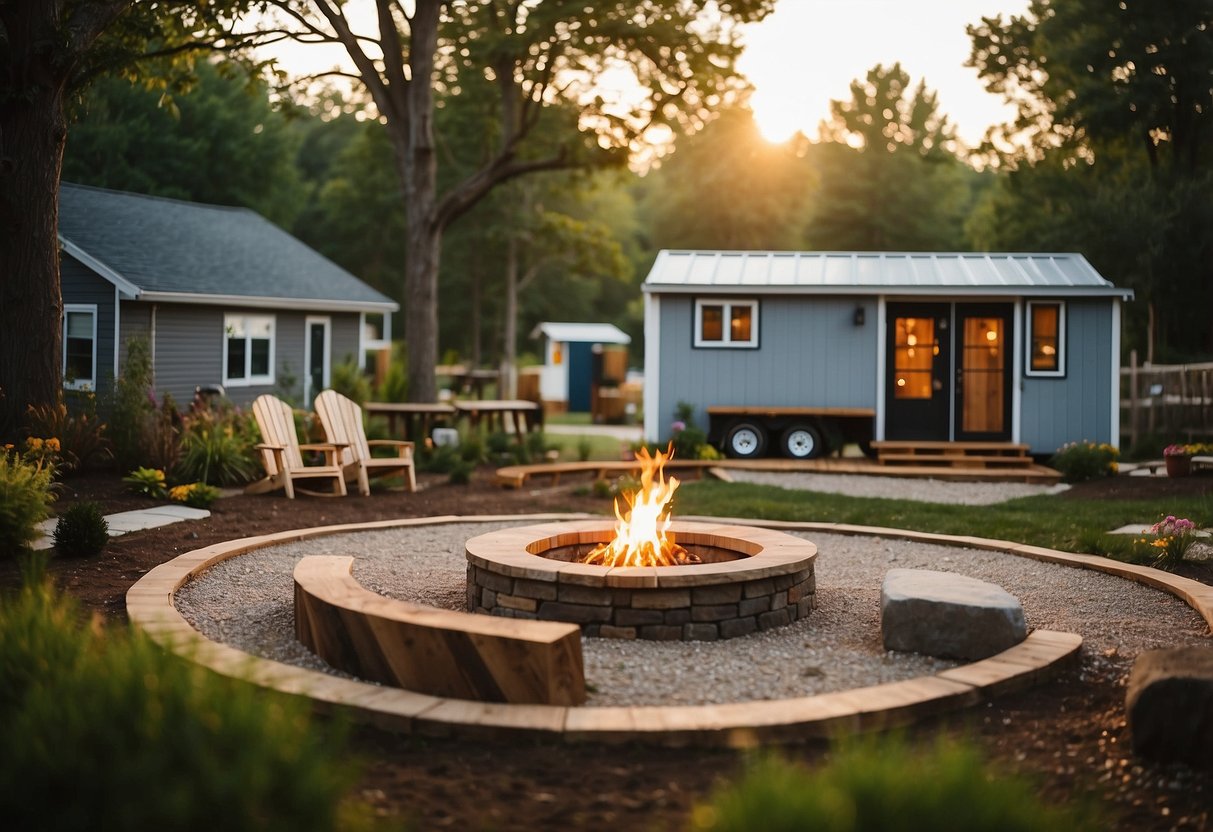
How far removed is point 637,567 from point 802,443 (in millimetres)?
10024

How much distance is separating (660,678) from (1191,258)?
890 inches

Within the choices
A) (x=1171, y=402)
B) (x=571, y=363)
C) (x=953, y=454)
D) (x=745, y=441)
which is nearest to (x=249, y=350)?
(x=745, y=441)

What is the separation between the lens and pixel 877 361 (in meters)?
15.1

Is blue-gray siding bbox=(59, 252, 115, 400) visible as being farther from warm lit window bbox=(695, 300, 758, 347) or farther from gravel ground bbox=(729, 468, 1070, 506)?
gravel ground bbox=(729, 468, 1070, 506)

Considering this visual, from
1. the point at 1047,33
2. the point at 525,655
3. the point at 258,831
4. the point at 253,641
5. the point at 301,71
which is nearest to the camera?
the point at 258,831

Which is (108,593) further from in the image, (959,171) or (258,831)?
(959,171)

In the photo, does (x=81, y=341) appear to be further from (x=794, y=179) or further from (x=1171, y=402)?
(x=794, y=179)

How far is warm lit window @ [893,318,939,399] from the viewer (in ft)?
49.7

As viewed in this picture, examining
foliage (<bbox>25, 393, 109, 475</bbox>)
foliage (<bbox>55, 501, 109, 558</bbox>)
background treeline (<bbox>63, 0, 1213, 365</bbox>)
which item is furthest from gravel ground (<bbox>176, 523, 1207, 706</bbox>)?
background treeline (<bbox>63, 0, 1213, 365</bbox>)

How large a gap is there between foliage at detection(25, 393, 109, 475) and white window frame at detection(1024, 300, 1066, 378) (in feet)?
37.4

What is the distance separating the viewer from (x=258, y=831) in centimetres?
239

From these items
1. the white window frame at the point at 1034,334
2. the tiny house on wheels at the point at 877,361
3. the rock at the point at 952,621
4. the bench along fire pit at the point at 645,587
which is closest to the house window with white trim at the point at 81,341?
the tiny house on wheels at the point at 877,361

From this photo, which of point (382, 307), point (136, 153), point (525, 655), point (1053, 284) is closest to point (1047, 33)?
point (1053, 284)

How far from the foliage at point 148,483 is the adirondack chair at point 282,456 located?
85 centimetres
